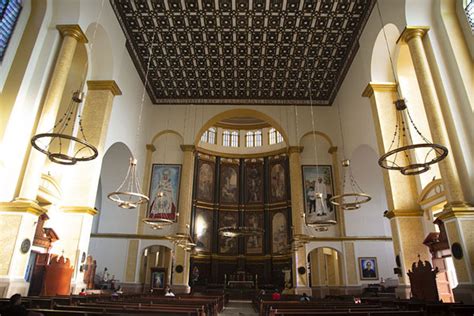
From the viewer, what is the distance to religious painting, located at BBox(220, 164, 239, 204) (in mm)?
27781

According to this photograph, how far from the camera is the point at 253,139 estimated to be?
29734 millimetres

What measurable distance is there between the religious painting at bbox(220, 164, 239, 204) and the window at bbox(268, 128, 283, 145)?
3.76 meters

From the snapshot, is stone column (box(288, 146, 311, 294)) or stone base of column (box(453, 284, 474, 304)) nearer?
stone base of column (box(453, 284, 474, 304))

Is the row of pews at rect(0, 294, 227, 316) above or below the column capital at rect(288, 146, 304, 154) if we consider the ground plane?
below

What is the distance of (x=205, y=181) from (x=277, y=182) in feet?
19.3

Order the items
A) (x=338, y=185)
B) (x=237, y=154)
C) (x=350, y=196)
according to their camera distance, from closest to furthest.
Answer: (x=350, y=196) < (x=338, y=185) < (x=237, y=154)

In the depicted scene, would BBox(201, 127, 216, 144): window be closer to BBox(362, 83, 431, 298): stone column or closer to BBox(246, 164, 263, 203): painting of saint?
BBox(246, 164, 263, 203): painting of saint

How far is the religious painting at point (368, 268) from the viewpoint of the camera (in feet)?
58.6

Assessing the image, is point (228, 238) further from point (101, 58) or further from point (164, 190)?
point (101, 58)

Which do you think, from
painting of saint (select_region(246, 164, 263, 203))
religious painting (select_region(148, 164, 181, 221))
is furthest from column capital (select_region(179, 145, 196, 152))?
painting of saint (select_region(246, 164, 263, 203))

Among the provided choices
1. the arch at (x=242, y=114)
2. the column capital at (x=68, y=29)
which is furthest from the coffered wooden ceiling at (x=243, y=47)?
the column capital at (x=68, y=29)

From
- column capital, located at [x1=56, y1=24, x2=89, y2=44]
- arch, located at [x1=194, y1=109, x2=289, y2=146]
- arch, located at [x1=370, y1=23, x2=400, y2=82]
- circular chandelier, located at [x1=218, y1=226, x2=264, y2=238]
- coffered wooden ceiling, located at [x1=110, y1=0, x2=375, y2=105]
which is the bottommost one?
circular chandelier, located at [x1=218, y1=226, x2=264, y2=238]

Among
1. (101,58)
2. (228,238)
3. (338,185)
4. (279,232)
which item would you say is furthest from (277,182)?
(101,58)

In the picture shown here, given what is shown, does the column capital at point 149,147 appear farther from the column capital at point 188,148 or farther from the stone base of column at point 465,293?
the stone base of column at point 465,293
